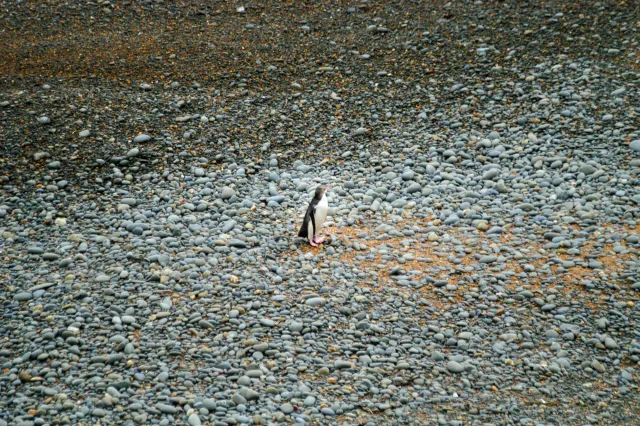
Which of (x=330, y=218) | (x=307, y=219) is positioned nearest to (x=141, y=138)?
(x=330, y=218)

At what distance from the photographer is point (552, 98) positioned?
23.6 feet

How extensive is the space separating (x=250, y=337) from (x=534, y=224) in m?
2.83

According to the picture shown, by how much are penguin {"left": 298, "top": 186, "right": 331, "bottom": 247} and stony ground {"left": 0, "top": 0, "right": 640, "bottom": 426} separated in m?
0.17

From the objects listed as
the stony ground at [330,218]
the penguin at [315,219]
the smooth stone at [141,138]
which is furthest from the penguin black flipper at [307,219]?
the smooth stone at [141,138]

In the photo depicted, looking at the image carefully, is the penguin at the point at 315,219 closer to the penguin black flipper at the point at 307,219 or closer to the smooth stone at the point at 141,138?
the penguin black flipper at the point at 307,219

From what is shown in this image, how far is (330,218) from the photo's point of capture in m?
5.82

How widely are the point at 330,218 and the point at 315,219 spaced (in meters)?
0.59

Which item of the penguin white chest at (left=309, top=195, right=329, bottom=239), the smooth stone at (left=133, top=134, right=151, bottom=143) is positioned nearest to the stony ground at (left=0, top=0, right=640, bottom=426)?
the smooth stone at (left=133, top=134, right=151, bottom=143)

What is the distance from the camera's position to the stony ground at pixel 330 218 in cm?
407

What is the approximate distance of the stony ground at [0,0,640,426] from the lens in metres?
4.07

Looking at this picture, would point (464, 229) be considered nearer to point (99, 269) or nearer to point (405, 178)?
point (405, 178)

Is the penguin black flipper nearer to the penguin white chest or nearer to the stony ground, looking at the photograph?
the penguin white chest

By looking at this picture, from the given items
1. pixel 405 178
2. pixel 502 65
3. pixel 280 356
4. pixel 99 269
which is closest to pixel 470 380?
pixel 280 356

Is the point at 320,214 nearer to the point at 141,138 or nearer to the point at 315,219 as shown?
the point at 315,219
